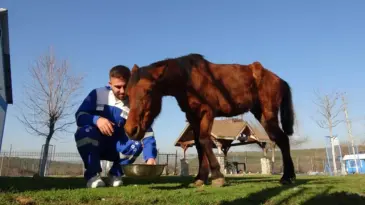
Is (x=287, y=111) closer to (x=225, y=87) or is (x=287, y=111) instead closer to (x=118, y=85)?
(x=225, y=87)

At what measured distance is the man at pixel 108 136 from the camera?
13.6 ft

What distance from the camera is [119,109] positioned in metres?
4.59

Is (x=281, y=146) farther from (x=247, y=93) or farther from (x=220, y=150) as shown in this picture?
(x=220, y=150)

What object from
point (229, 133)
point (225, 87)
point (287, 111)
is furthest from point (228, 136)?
point (225, 87)

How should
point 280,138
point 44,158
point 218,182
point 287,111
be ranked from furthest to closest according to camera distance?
point 44,158 < point 287,111 < point 280,138 < point 218,182

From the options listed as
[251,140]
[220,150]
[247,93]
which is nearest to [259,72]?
[247,93]

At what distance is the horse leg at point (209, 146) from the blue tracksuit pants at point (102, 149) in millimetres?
895

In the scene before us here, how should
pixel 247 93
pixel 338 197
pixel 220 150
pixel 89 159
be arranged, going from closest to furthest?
1. pixel 338 197
2. pixel 89 159
3. pixel 247 93
4. pixel 220 150

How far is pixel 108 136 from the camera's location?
4.53 meters

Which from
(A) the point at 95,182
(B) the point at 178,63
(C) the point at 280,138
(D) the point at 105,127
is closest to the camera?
(D) the point at 105,127

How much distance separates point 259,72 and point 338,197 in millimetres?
2392

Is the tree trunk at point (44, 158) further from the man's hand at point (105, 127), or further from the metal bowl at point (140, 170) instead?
the metal bowl at point (140, 170)

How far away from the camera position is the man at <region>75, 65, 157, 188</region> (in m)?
4.14

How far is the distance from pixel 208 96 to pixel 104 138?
4.98 ft
